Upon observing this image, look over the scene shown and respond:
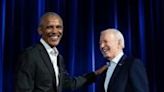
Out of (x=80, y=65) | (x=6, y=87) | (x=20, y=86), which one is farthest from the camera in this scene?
(x=80, y=65)

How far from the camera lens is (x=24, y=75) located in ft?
7.50

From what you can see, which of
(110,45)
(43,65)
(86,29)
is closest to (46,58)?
(43,65)

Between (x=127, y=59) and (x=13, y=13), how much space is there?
1.11 meters

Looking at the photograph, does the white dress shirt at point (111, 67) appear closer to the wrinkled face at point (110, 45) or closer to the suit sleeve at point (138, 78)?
the wrinkled face at point (110, 45)

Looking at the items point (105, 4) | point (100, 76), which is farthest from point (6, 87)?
point (105, 4)

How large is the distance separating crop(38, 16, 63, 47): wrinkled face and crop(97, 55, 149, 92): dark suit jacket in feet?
1.31

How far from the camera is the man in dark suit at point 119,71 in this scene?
225 centimetres

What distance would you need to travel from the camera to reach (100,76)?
2684 mm

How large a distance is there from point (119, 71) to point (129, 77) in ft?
0.27

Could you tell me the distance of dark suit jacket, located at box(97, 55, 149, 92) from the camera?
2238mm

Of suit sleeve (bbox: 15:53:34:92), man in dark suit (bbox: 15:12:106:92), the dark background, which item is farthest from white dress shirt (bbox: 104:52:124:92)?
the dark background

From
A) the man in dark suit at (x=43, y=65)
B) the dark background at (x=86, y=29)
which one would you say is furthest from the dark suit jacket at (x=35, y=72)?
the dark background at (x=86, y=29)

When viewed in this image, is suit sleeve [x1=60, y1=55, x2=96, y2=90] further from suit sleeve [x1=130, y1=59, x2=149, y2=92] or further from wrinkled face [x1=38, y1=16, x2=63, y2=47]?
suit sleeve [x1=130, y1=59, x2=149, y2=92]

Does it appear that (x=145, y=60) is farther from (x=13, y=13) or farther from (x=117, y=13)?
(x=13, y=13)
